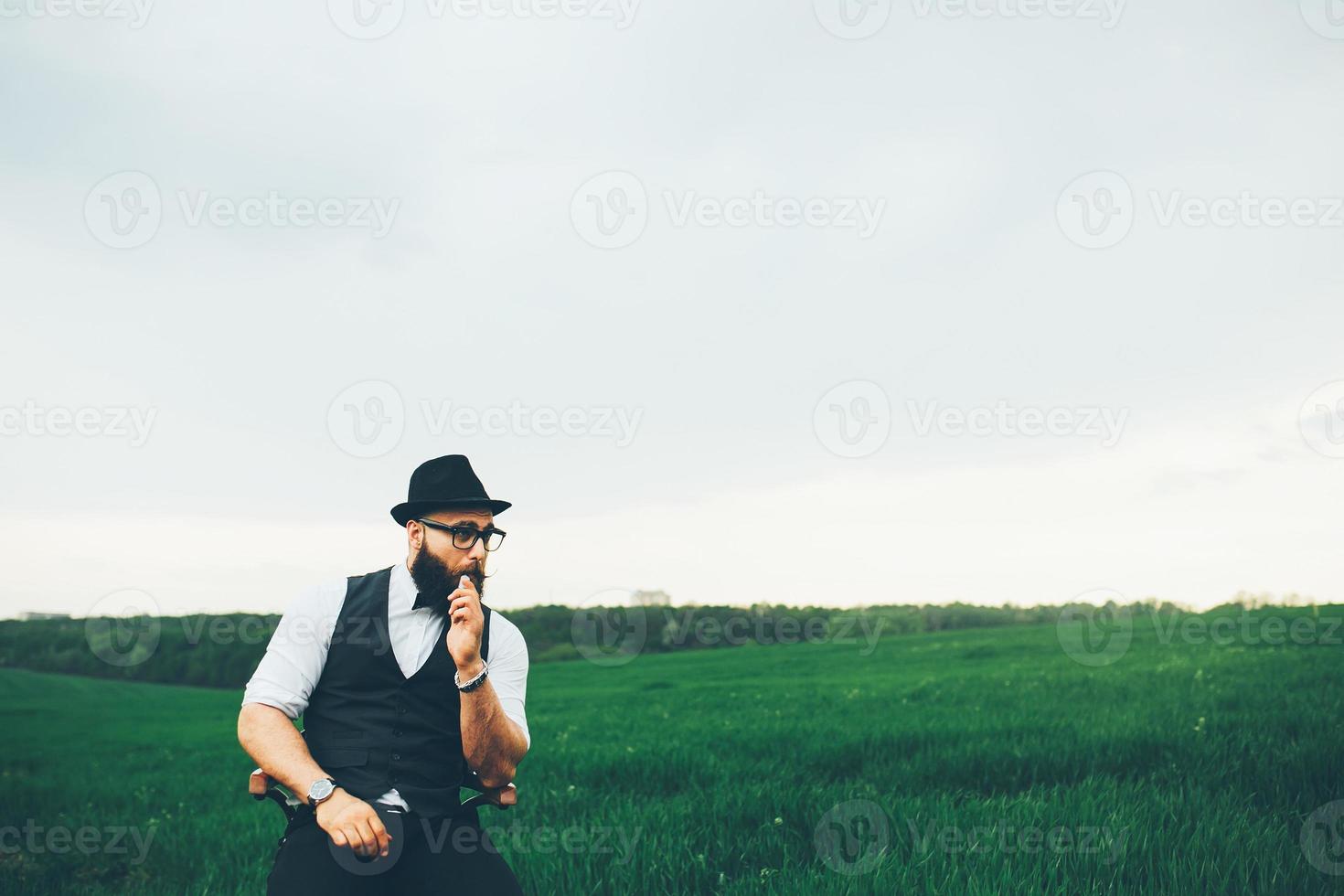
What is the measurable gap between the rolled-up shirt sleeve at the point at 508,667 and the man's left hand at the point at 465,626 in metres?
0.61

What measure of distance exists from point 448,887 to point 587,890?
77.7 inches

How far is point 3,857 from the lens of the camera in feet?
27.4

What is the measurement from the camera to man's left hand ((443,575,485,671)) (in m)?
3.57

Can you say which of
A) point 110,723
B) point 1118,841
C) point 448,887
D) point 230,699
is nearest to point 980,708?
point 1118,841

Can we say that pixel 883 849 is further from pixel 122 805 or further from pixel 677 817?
pixel 122 805

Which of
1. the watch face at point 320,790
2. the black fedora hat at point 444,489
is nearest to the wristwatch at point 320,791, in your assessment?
the watch face at point 320,790

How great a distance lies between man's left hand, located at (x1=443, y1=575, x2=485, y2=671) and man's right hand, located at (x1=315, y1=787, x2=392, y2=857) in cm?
71

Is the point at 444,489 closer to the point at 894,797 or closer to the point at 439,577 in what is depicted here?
the point at 439,577

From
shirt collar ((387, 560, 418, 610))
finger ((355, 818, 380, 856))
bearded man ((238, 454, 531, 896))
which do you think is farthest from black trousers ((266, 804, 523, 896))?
shirt collar ((387, 560, 418, 610))

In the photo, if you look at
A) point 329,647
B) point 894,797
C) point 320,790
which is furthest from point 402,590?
point 894,797

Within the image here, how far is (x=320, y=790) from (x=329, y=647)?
0.67 m

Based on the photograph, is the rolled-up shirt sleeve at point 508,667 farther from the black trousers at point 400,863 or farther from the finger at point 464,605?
the finger at point 464,605

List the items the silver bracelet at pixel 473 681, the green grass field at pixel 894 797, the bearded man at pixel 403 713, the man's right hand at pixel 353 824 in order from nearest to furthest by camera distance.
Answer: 1. the man's right hand at pixel 353 824
2. the silver bracelet at pixel 473 681
3. the bearded man at pixel 403 713
4. the green grass field at pixel 894 797

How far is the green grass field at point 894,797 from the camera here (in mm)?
5633
